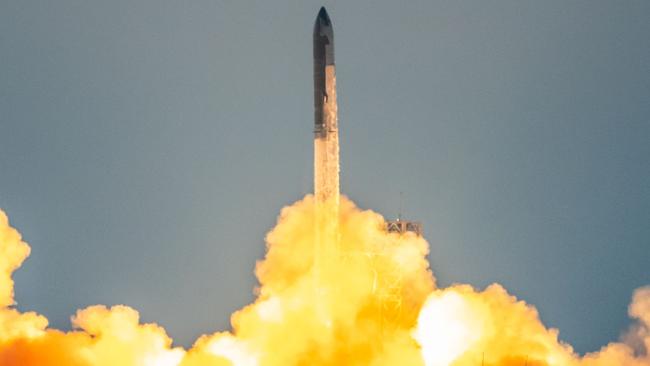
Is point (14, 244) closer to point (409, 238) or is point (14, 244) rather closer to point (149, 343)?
point (149, 343)

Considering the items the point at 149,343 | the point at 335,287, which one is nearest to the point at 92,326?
the point at 149,343

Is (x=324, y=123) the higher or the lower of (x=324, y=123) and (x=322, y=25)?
the lower

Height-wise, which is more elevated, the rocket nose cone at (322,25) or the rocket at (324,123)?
the rocket nose cone at (322,25)

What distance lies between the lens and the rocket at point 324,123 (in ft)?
301

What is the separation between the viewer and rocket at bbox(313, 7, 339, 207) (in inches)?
3612

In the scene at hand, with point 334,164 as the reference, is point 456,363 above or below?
below

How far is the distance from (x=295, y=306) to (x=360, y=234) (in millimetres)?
3232

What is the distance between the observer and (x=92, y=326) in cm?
9231

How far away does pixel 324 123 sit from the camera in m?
91.8

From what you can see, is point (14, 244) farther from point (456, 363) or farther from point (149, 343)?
point (456, 363)

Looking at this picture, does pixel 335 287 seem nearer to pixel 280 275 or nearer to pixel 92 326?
pixel 280 275

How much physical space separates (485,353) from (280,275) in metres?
7.33

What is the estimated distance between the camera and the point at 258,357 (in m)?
91.8

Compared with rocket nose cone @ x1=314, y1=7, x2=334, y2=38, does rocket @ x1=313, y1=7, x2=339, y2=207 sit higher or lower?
lower
